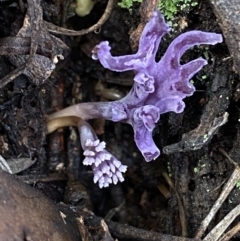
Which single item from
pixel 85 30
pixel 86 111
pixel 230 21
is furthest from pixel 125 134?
pixel 230 21

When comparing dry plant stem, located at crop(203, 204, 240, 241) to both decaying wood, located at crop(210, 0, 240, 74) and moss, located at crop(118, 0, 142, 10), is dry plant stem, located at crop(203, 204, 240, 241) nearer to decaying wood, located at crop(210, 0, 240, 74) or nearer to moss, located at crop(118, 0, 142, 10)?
decaying wood, located at crop(210, 0, 240, 74)

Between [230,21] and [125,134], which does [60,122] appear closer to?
[125,134]

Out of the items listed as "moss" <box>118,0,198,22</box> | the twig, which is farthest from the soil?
the twig

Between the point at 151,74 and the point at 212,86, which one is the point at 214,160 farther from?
the point at 151,74

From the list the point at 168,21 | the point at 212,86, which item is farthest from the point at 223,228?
the point at 168,21

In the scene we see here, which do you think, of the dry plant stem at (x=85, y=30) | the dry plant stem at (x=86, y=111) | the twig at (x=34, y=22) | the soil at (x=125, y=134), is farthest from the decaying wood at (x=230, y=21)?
the twig at (x=34, y=22)

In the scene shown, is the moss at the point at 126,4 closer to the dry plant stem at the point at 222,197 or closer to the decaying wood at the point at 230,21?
the decaying wood at the point at 230,21
